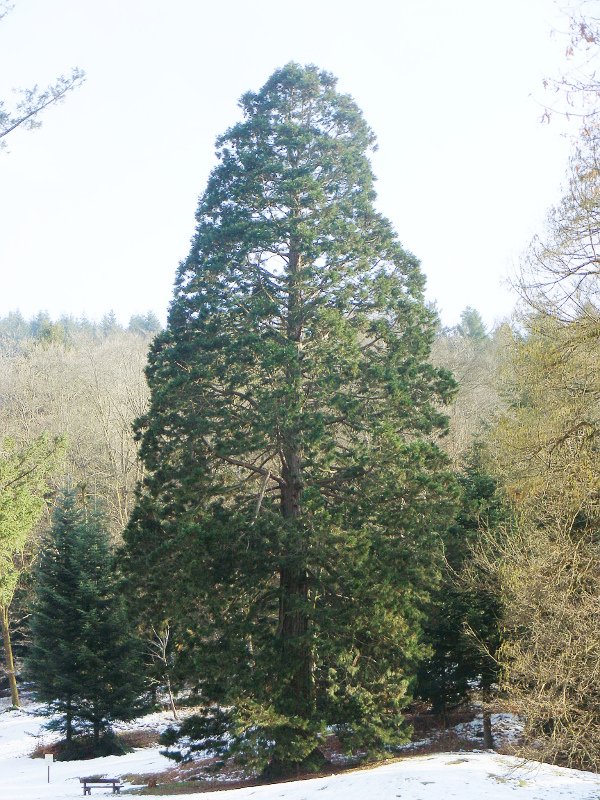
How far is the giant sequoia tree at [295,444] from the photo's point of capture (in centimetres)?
1342

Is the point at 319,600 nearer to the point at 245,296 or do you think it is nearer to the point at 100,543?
the point at 245,296

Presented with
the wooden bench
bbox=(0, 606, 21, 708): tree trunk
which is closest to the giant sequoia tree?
the wooden bench

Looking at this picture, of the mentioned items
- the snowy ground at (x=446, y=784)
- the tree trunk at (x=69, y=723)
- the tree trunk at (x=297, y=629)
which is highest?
the tree trunk at (x=297, y=629)

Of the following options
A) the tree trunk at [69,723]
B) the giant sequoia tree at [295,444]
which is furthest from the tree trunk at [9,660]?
the giant sequoia tree at [295,444]

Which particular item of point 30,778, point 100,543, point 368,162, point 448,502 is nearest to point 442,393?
point 448,502

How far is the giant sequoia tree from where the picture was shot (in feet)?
44.0

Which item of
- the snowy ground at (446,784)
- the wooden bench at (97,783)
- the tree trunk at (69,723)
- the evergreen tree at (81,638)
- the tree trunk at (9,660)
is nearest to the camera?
the snowy ground at (446,784)

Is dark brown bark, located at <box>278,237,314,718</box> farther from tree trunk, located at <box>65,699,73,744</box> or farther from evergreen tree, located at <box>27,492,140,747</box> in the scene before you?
tree trunk, located at <box>65,699,73,744</box>

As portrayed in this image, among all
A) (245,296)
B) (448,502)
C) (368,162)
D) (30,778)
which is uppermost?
(368,162)

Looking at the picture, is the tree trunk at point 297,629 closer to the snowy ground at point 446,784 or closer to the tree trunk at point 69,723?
the snowy ground at point 446,784

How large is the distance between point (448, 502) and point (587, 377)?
5.75m

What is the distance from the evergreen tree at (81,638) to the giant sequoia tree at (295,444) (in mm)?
7290

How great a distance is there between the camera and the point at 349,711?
13359 mm

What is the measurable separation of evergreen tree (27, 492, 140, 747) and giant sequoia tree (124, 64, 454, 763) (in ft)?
23.9
